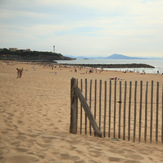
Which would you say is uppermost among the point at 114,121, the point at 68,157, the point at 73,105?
A: the point at 73,105

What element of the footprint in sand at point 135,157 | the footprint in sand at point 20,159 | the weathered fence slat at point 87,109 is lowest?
the footprint in sand at point 135,157

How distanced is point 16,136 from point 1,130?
2.94 ft

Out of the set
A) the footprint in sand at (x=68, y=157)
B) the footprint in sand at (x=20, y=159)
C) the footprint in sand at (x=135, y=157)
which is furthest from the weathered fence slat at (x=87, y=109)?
the footprint in sand at (x=20, y=159)

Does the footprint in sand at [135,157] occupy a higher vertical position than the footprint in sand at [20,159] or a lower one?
lower

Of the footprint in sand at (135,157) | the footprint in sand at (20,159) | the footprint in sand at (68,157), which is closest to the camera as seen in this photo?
the footprint in sand at (20,159)

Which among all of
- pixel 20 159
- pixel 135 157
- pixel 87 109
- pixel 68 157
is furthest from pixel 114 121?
pixel 20 159

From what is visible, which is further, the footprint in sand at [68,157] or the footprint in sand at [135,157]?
the footprint in sand at [135,157]

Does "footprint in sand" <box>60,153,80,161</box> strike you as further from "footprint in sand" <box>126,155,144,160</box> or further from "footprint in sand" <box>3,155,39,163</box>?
"footprint in sand" <box>126,155,144,160</box>

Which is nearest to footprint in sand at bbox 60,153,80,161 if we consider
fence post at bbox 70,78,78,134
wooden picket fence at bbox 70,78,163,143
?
wooden picket fence at bbox 70,78,163,143

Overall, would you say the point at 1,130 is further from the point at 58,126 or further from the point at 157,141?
the point at 157,141

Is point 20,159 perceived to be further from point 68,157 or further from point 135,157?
point 135,157

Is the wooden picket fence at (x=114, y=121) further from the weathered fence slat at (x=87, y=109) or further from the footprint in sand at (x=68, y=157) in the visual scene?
the footprint in sand at (x=68, y=157)

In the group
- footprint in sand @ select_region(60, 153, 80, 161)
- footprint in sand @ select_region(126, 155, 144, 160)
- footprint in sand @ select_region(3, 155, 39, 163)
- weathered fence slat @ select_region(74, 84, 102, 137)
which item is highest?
weathered fence slat @ select_region(74, 84, 102, 137)

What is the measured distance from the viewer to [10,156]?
347cm
